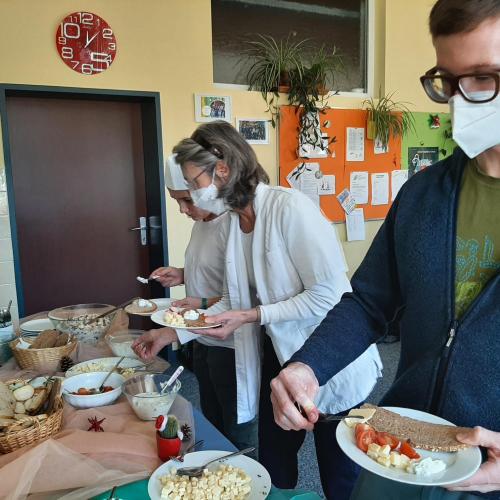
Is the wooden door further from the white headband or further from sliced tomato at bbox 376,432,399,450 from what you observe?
sliced tomato at bbox 376,432,399,450

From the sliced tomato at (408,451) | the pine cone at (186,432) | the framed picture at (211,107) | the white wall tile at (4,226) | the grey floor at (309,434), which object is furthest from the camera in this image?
the framed picture at (211,107)

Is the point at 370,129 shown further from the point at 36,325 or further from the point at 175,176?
the point at 36,325

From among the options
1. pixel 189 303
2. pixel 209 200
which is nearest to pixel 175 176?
pixel 209 200

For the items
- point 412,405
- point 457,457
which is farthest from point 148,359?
point 457,457

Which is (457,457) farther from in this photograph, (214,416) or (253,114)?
(253,114)

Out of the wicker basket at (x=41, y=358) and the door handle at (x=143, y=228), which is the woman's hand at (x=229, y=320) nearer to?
the wicker basket at (x=41, y=358)

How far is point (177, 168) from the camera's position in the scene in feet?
5.88

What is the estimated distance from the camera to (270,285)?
5.28ft

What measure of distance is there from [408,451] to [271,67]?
10.8 feet

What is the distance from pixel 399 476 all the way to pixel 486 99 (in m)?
0.61

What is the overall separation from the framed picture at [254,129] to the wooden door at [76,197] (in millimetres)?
761

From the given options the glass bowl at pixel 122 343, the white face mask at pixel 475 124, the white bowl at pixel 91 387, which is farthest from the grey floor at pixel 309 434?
the white face mask at pixel 475 124

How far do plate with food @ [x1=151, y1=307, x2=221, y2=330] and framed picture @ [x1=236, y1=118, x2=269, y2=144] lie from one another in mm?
2133

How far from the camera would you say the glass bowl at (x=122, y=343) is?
5.26 ft
